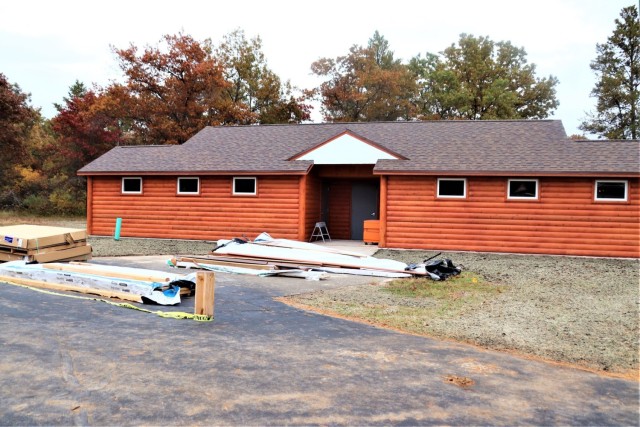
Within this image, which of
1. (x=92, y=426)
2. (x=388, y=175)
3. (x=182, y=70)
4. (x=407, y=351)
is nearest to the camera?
(x=92, y=426)

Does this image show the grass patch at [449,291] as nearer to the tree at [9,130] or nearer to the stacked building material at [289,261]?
the stacked building material at [289,261]

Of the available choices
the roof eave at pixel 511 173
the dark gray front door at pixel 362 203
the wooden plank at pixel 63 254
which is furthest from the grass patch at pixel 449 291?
the dark gray front door at pixel 362 203

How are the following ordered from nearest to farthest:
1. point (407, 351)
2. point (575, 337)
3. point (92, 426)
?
point (92, 426) → point (407, 351) → point (575, 337)

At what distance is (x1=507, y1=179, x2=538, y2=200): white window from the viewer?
15352 millimetres

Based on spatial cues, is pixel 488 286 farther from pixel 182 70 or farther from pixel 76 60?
pixel 76 60

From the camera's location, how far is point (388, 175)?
16.3m

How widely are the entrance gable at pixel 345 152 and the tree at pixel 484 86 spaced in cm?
2032

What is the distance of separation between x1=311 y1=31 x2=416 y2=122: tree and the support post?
31812 millimetres

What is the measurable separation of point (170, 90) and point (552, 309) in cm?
3073

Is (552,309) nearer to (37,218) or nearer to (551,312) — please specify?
(551,312)

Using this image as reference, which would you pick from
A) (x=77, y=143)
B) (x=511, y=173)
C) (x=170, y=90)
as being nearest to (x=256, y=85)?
(x=170, y=90)

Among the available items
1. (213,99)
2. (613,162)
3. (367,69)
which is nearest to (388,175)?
(613,162)

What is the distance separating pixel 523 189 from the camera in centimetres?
1546

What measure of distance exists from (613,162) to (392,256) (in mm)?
6851
